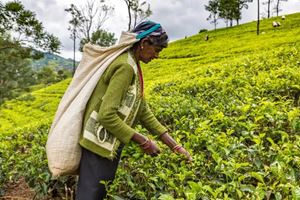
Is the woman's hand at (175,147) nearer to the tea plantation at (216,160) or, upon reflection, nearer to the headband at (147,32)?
the tea plantation at (216,160)

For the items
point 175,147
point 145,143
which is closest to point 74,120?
point 145,143

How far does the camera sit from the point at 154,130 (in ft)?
9.22

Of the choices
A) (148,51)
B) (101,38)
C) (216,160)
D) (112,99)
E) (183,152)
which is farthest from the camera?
(101,38)

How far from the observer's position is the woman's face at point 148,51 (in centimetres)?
233

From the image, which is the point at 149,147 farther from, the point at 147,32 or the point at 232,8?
the point at 232,8

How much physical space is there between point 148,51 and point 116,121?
0.52m

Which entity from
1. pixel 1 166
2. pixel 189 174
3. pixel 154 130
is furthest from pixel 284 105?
pixel 1 166

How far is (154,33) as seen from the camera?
7.56 feet

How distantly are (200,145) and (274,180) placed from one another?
81cm

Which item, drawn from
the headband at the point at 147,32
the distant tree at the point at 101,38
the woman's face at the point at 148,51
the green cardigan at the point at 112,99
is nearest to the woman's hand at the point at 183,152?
the green cardigan at the point at 112,99

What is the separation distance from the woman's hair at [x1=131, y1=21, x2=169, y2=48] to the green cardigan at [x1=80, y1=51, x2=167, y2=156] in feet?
0.56

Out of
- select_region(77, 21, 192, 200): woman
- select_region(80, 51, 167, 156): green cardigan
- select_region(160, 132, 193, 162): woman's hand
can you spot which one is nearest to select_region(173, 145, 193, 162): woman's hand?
select_region(160, 132, 193, 162): woman's hand

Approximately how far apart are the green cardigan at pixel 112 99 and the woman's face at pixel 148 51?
4.3 inches

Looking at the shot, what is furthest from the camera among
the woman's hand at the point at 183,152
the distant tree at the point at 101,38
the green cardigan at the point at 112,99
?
the distant tree at the point at 101,38
